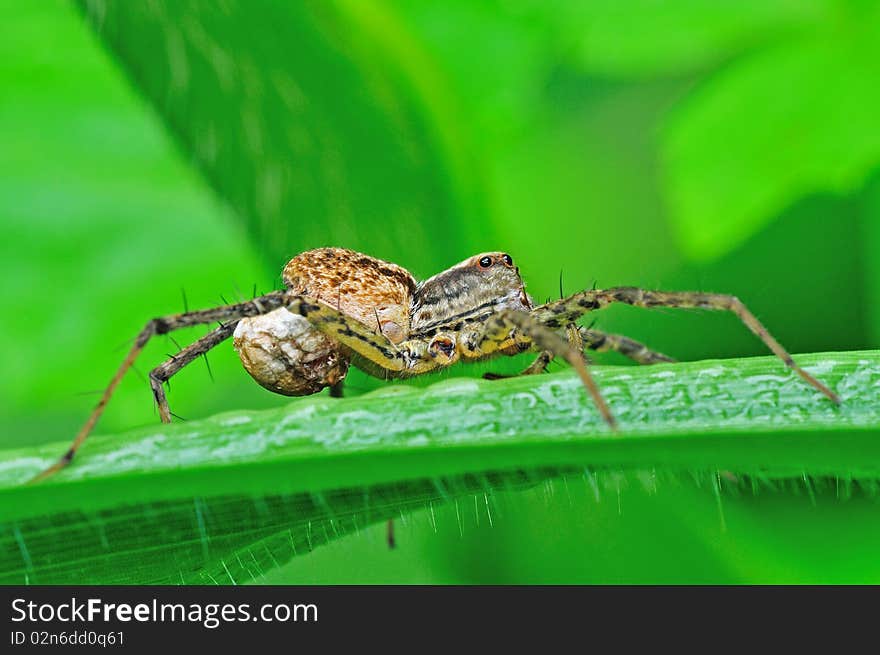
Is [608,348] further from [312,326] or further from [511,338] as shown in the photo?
[312,326]

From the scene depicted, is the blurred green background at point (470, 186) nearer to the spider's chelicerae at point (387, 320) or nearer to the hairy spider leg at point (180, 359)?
the spider's chelicerae at point (387, 320)

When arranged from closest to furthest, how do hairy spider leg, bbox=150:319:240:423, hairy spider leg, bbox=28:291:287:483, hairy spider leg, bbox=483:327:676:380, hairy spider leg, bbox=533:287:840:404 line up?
hairy spider leg, bbox=28:291:287:483 < hairy spider leg, bbox=533:287:840:404 < hairy spider leg, bbox=150:319:240:423 < hairy spider leg, bbox=483:327:676:380

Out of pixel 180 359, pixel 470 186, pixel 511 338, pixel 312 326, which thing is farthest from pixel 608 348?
pixel 180 359

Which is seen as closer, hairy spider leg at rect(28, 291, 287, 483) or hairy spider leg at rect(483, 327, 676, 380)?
hairy spider leg at rect(28, 291, 287, 483)

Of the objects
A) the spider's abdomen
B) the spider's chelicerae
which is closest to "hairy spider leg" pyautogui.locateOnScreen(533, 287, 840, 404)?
the spider's chelicerae

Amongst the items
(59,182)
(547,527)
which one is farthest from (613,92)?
(59,182)

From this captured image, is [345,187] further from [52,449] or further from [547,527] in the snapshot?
[52,449]

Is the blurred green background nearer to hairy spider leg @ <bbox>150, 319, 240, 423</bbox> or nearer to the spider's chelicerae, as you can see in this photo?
the spider's chelicerae

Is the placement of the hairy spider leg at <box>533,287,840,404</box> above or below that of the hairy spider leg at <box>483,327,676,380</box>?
above
